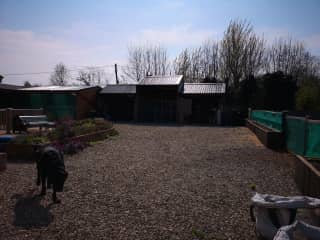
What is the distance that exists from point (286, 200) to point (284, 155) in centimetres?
567

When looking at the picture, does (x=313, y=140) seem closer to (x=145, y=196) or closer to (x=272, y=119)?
(x=145, y=196)

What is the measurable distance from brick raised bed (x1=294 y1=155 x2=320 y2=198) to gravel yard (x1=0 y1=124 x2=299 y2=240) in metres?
0.25

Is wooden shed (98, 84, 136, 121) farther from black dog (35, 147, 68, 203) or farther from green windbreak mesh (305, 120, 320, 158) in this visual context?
black dog (35, 147, 68, 203)

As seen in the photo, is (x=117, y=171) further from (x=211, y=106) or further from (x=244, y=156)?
→ (x=211, y=106)

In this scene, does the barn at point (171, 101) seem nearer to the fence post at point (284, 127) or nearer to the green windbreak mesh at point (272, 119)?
the green windbreak mesh at point (272, 119)

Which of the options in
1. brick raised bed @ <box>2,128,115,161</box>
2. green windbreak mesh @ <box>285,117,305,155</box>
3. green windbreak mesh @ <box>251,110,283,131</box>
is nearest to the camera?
green windbreak mesh @ <box>285,117,305,155</box>

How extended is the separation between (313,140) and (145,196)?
4.23 meters

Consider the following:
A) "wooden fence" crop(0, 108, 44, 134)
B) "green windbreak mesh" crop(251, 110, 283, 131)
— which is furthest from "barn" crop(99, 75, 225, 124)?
"wooden fence" crop(0, 108, 44, 134)

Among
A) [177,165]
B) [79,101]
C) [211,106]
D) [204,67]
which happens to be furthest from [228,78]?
[177,165]

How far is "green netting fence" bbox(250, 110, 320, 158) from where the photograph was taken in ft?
20.1

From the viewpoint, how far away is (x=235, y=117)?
21422 mm

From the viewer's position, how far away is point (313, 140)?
617 centimetres

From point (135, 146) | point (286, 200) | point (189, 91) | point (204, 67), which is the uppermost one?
point (204, 67)

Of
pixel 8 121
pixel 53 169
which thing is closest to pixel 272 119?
pixel 53 169
